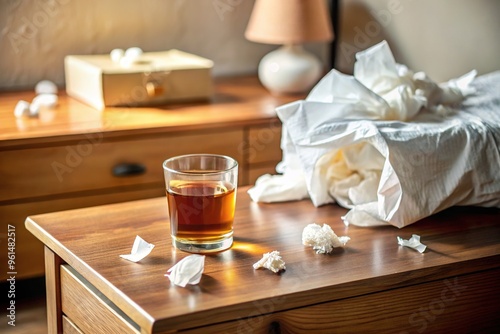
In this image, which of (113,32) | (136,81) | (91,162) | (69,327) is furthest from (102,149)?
(69,327)

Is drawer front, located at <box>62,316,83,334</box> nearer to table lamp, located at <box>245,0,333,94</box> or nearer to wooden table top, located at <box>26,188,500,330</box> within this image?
wooden table top, located at <box>26,188,500,330</box>

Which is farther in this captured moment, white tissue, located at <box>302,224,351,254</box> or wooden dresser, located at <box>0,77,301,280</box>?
wooden dresser, located at <box>0,77,301,280</box>

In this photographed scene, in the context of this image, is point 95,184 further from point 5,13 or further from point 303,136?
point 303,136

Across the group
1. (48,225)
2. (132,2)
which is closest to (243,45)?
(132,2)

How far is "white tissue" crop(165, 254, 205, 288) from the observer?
3.70 feet

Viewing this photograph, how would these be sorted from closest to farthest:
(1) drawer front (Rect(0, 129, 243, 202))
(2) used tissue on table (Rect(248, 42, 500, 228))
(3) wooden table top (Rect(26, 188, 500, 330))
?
1. (3) wooden table top (Rect(26, 188, 500, 330))
2. (2) used tissue on table (Rect(248, 42, 500, 228))
3. (1) drawer front (Rect(0, 129, 243, 202))

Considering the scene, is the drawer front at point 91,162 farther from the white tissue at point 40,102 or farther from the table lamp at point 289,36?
the table lamp at point 289,36

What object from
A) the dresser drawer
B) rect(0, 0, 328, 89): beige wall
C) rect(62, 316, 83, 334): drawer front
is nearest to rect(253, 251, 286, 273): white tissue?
rect(62, 316, 83, 334): drawer front

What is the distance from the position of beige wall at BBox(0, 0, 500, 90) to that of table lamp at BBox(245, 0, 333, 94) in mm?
267

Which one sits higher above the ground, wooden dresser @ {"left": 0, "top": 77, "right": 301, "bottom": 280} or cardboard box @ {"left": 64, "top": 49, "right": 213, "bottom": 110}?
cardboard box @ {"left": 64, "top": 49, "right": 213, "bottom": 110}

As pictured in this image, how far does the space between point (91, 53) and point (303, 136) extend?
4.78ft

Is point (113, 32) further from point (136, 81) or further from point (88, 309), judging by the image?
point (88, 309)

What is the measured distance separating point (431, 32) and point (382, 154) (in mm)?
1262

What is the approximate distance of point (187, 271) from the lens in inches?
44.8
